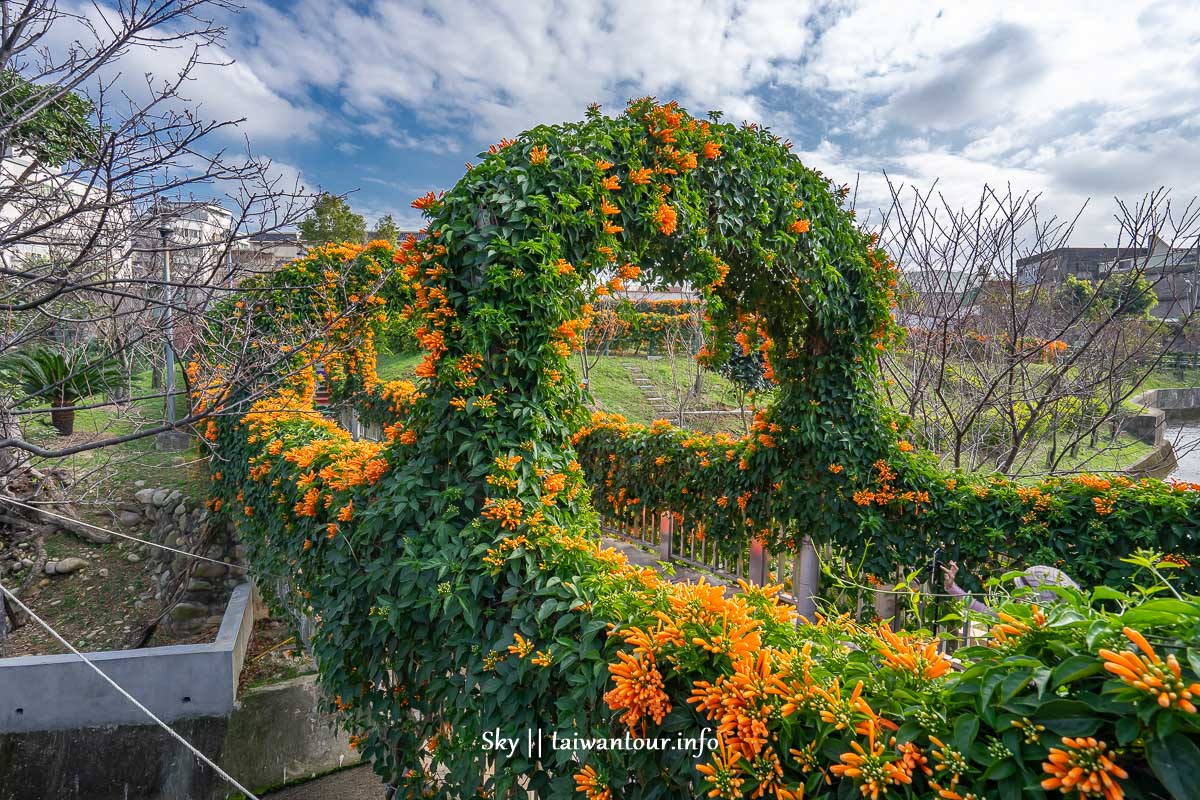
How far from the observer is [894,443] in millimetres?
4059

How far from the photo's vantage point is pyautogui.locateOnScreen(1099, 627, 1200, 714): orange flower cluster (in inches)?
30.2

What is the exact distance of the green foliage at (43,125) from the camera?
1.91m

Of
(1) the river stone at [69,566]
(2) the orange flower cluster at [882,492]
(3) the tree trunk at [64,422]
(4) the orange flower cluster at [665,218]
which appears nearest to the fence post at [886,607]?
(2) the orange flower cluster at [882,492]

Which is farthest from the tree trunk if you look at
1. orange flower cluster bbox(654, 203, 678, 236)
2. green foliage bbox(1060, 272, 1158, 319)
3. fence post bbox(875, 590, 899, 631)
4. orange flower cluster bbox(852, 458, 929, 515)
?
green foliage bbox(1060, 272, 1158, 319)

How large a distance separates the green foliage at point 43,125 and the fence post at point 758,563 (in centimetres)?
452

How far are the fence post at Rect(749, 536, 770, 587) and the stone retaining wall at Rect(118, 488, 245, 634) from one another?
4.84m

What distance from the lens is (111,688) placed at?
3855mm

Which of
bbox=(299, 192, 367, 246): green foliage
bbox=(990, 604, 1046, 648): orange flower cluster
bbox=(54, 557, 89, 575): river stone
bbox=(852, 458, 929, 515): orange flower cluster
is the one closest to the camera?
bbox=(990, 604, 1046, 648): orange flower cluster

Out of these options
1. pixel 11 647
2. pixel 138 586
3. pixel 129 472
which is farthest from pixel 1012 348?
pixel 129 472

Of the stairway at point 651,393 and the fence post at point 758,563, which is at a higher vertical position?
the stairway at point 651,393

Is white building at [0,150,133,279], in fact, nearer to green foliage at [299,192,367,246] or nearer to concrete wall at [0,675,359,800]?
concrete wall at [0,675,359,800]

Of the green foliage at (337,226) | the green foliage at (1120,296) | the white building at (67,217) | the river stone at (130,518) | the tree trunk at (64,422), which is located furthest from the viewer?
the green foliage at (337,226)

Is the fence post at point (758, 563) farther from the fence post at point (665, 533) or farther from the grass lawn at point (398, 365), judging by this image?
the grass lawn at point (398, 365)

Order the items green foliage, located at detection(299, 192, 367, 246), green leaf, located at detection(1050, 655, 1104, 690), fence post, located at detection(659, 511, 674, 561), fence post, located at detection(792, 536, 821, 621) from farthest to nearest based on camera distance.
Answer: green foliage, located at detection(299, 192, 367, 246)
fence post, located at detection(659, 511, 674, 561)
fence post, located at detection(792, 536, 821, 621)
green leaf, located at detection(1050, 655, 1104, 690)
